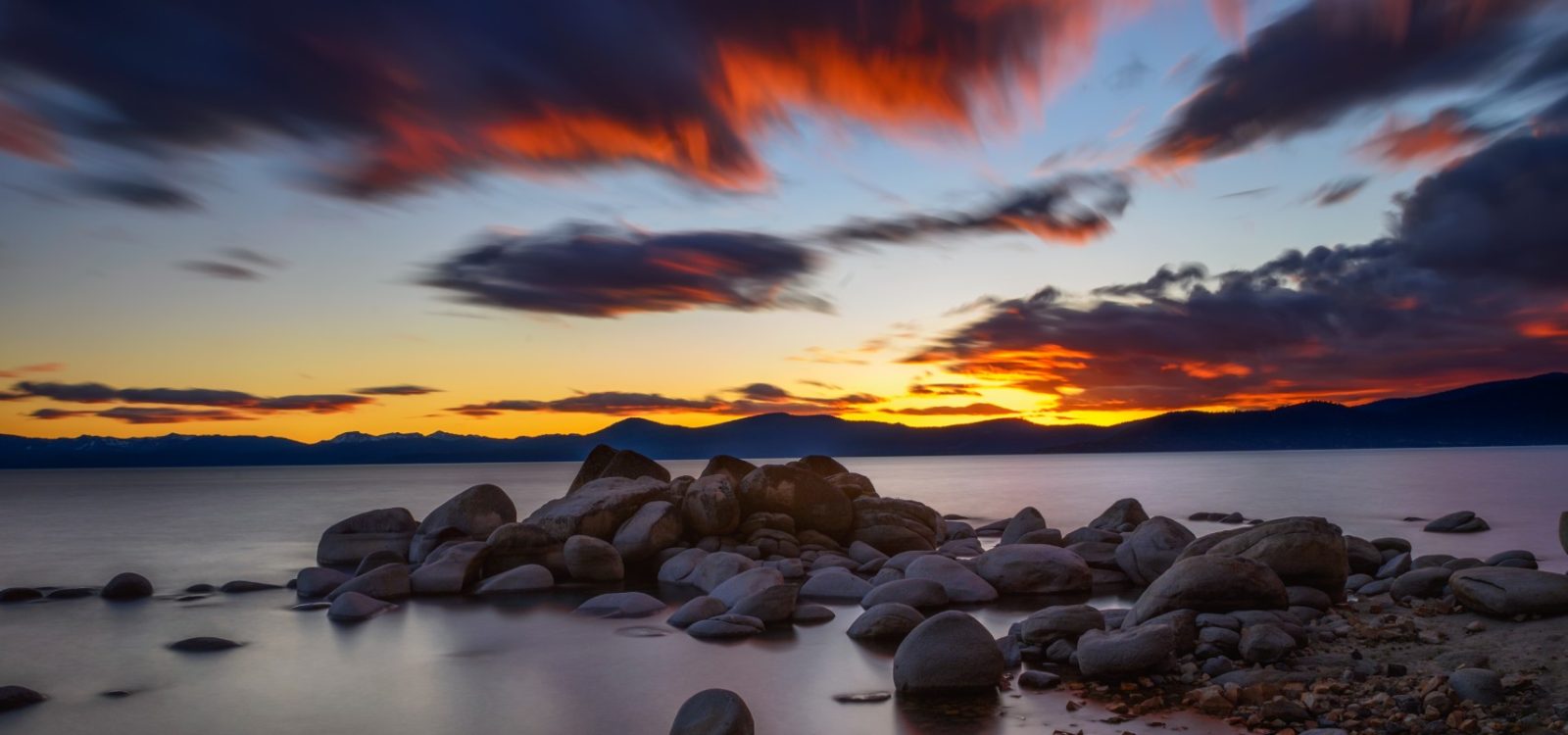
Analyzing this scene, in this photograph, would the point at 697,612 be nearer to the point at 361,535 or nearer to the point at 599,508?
the point at 599,508

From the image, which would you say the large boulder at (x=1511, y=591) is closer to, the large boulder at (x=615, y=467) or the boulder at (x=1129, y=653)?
the boulder at (x=1129, y=653)

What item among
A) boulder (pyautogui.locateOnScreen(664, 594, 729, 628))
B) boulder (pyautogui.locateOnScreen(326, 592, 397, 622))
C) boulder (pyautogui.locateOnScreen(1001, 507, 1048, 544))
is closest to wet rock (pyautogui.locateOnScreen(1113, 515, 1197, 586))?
boulder (pyautogui.locateOnScreen(1001, 507, 1048, 544))

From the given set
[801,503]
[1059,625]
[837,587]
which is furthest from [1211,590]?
[801,503]

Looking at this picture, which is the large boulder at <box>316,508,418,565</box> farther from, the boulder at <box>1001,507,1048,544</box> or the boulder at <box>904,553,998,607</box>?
the boulder at <box>1001,507,1048,544</box>

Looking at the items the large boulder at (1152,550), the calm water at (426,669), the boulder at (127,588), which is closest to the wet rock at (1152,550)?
the large boulder at (1152,550)

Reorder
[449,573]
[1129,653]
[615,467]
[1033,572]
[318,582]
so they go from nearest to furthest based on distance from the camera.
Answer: [1129,653] < [1033,572] < [449,573] < [318,582] < [615,467]

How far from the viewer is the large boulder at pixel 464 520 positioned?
24000 mm

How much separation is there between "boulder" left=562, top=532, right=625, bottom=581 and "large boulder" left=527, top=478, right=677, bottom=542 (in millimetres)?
1079

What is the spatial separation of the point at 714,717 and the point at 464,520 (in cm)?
1798

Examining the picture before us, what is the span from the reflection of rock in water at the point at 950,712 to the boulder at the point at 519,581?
1169 centimetres

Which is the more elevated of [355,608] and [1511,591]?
[1511,591]

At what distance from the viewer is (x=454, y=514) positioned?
25.0m

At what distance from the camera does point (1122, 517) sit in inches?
1033

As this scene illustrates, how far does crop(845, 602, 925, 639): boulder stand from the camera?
1418 cm
